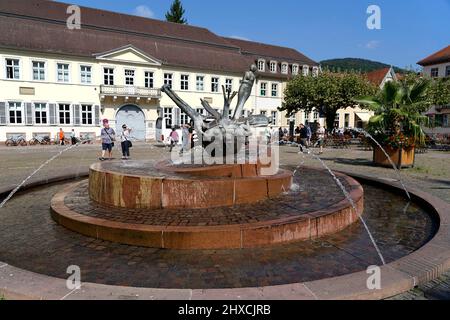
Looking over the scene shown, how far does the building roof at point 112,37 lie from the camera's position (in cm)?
3366

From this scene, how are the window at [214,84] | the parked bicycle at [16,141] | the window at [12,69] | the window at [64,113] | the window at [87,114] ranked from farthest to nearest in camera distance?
1. the window at [214,84]
2. the window at [87,114]
3. the window at [64,113]
4. the window at [12,69]
5. the parked bicycle at [16,141]

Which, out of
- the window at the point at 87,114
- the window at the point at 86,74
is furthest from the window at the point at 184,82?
the window at the point at 87,114

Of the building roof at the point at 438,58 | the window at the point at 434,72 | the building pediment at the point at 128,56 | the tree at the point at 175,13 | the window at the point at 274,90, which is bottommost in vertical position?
the window at the point at 274,90

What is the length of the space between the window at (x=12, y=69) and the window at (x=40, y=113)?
2.99 metres

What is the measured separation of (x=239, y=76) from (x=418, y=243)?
42.3 meters

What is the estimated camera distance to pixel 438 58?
54938 millimetres

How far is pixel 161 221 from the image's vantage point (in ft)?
16.5

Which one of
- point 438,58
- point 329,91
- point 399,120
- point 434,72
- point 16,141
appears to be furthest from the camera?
point 434,72

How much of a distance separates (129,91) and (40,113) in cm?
857

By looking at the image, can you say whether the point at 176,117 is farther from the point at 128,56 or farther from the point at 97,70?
the point at 97,70

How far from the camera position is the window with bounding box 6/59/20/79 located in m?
32.6

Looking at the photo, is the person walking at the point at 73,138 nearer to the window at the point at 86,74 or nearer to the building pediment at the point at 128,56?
the window at the point at 86,74

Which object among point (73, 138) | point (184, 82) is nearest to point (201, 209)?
point (73, 138)

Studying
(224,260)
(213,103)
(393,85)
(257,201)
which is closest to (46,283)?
(224,260)
